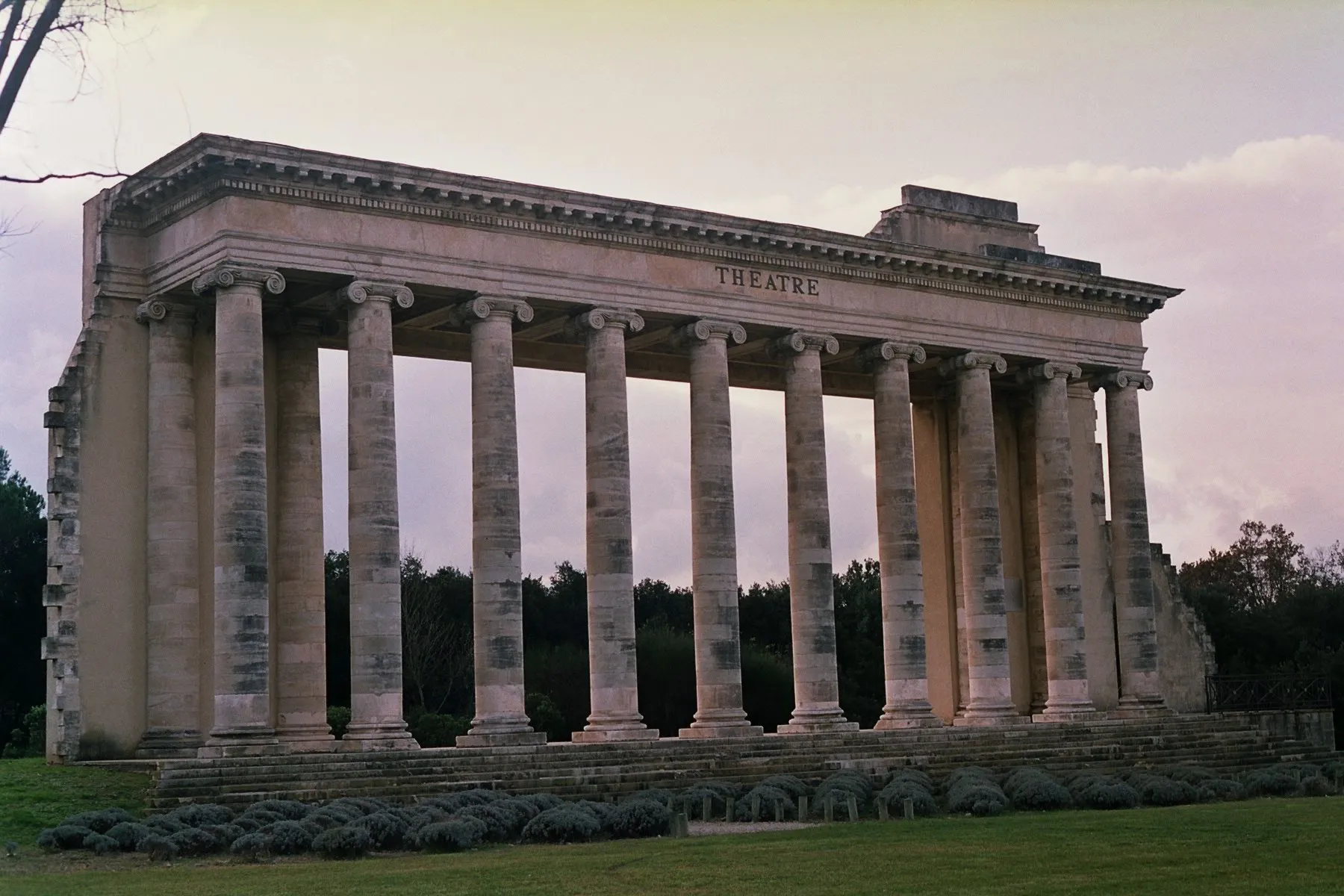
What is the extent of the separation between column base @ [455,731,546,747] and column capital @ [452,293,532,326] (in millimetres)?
10125

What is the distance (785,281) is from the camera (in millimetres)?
48000

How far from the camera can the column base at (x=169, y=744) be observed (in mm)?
38812

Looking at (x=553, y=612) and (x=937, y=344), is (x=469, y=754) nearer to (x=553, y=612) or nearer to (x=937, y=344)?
(x=937, y=344)

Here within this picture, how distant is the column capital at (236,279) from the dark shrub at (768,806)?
15517 millimetres

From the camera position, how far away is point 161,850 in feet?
91.0

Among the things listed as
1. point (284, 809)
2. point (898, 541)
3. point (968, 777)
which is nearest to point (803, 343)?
point (898, 541)

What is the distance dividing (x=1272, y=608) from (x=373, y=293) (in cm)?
6791

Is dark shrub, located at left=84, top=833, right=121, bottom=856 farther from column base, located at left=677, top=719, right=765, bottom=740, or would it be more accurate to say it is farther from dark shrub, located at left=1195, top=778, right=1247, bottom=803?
dark shrub, located at left=1195, top=778, right=1247, bottom=803

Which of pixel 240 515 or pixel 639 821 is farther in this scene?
pixel 240 515

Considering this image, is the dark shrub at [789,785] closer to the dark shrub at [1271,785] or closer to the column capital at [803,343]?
the dark shrub at [1271,785]

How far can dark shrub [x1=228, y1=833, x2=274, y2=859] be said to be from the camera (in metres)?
28.1

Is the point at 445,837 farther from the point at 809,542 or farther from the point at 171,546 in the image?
the point at 809,542

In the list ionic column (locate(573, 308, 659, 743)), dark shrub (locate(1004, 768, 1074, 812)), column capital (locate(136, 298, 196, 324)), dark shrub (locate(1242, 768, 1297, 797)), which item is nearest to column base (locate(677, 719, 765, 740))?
ionic column (locate(573, 308, 659, 743))

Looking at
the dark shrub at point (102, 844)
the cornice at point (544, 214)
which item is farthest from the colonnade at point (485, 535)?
the dark shrub at point (102, 844)
